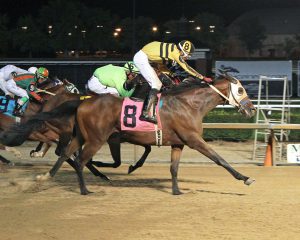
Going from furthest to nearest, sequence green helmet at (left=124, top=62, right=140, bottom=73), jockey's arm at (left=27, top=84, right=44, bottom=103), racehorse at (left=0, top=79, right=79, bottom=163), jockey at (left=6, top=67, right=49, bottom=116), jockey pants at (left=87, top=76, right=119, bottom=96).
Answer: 1. jockey at (left=6, top=67, right=49, bottom=116)
2. jockey's arm at (left=27, top=84, right=44, bottom=103)
3. racehorse at (left=0, top=79, right=79, bottom=163)
4. jockey pants at (left=87, top=76, right=119, bottom=96)
5. green helmet at (left=124, top=62, right=140, bottom=73)

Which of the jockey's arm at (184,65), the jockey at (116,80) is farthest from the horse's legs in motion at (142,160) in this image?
the jockey's arm at (184,65)

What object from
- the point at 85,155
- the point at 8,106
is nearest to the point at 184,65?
the point at 85,155

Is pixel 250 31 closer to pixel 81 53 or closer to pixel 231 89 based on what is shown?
pixel 81 53

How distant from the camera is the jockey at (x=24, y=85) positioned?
35.2 ft

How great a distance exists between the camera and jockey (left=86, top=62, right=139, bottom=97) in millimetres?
8852

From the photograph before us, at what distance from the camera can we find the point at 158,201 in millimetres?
7406

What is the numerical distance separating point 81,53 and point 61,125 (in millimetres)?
43211

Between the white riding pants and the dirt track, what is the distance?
4.29ft

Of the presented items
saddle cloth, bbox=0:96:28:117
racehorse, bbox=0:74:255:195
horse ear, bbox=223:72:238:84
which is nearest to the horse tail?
racehorse, bbox=0:74:255:195

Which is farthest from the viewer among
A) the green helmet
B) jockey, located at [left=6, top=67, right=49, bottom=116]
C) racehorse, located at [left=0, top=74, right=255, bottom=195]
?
jockey, located at [left=6, top=67, right=49, bottom=116]

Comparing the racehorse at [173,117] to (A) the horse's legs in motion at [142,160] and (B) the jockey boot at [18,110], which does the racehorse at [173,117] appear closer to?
(A) the horse's legs in motion at [142,160]

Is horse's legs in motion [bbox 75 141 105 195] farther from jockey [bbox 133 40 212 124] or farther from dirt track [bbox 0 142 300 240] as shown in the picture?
jockey [bbox 133 40 212 124]

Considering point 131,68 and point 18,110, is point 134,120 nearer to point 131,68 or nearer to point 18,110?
point 131,68

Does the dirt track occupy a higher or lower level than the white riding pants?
lower
